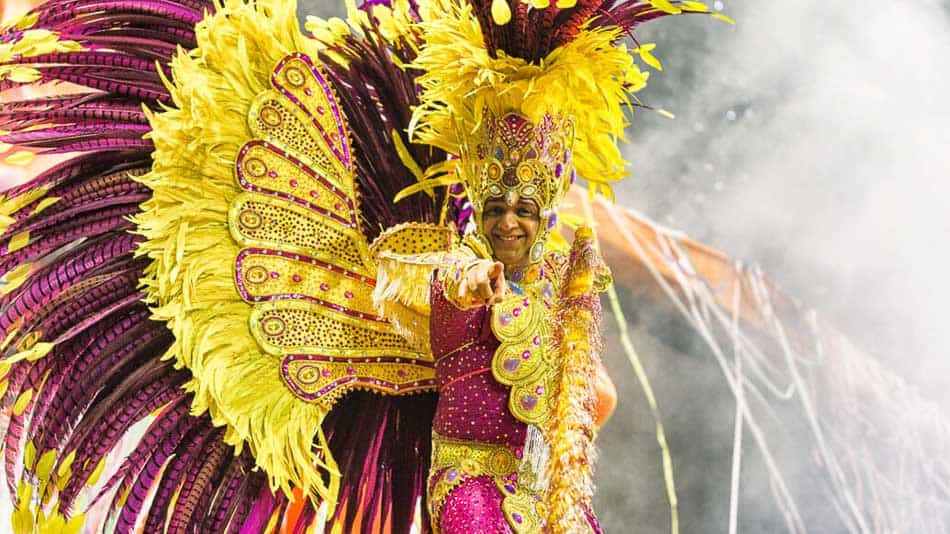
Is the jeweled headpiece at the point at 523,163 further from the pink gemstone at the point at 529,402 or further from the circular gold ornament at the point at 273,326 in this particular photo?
the circular gold ornament at the point at 273,326

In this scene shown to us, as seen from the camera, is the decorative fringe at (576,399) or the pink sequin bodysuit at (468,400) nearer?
the decorative fringe at (576,399)

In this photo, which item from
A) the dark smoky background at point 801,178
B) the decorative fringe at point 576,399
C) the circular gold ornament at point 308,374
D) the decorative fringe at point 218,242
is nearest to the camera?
the decorative fringe at point 576,399

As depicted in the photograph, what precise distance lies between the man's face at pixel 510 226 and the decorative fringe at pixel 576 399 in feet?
0.33

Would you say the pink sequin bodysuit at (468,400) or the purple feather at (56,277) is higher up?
the purple feather at (56,277)

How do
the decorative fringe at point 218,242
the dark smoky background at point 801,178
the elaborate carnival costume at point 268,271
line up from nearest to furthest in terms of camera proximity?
the elaborate carnival costume at point 268,271, the decorative fringe at point 218,242, the dark smoky background at point 801,178

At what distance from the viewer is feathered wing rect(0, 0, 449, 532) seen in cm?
221

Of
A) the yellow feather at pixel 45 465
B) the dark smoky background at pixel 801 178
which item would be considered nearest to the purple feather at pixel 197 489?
the yellow feather at pixel 45 465

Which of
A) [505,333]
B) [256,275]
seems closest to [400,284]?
[505,333]

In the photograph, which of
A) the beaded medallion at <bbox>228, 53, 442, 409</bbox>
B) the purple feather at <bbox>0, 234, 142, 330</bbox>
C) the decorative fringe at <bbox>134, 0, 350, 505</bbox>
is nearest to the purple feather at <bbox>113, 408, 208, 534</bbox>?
the decorative fringe at <bbox>134, 0, 350, 505</bbox>

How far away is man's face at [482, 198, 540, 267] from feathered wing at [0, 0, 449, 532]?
20 cm

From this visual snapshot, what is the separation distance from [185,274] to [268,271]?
19 centimetres

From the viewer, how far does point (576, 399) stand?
6.29 feet

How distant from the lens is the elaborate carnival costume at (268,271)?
82.1 inches

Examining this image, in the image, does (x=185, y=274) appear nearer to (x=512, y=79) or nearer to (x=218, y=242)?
(x=218, y=242)
